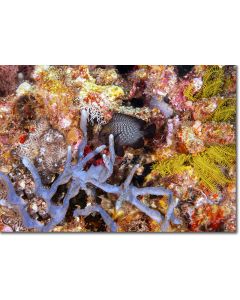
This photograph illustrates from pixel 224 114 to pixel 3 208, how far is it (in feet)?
5.78

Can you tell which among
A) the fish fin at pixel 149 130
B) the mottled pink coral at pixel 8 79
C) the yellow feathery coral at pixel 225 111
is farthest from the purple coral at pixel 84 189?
the yellow feathery coral at pixel 225 111

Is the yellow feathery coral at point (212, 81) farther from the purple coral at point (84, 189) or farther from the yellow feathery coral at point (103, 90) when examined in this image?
the purple coral at point (84, 189)

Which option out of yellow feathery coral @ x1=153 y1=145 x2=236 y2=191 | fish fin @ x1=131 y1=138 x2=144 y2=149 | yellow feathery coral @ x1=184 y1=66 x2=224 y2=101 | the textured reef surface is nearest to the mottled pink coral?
the textured reef surface

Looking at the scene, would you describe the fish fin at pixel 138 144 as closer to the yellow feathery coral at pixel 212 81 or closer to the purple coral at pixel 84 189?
the purple coral at pixel 84 189

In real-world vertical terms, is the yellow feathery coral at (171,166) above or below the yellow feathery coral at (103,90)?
below

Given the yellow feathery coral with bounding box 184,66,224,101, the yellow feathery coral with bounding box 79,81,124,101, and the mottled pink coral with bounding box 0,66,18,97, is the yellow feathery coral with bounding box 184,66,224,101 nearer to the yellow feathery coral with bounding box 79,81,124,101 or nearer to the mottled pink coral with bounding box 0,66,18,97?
the yellow feathery coral with bounding box 79,81,124,101

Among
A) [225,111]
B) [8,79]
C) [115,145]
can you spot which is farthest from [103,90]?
[225,111]

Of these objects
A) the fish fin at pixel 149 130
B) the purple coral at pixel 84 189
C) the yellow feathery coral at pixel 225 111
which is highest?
the yellow feathery coral at pixel 225 111

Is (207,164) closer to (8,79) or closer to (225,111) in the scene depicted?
(225,111)

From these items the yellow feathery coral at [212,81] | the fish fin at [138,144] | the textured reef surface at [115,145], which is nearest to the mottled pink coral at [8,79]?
the textured reef surface at [115,145]

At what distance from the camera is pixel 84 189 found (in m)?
2.87

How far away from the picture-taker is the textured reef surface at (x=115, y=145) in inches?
110

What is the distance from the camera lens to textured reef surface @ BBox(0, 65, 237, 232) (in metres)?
2.80

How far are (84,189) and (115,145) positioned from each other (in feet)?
1.32
